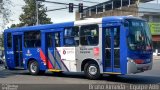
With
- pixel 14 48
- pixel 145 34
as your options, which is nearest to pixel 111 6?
pixel 14 48

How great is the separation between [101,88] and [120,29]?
11.1 feet

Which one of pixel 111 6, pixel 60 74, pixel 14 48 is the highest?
pixel 111 6

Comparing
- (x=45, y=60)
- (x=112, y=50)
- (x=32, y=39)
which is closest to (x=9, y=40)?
(x=32, y=39)

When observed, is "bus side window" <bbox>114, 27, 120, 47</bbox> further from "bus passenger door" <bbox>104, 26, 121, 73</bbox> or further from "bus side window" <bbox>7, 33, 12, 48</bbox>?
"bus side window" <bbox>7, 33, 12, 48</bbox>

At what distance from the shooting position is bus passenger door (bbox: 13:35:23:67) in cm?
2289

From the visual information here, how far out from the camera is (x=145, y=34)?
56.6 ft

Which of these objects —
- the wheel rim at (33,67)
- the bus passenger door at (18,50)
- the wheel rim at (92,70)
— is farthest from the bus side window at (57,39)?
the bus passenger door at (18,50)

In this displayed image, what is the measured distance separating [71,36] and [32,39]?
3.63 meters

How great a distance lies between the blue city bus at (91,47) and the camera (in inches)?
650

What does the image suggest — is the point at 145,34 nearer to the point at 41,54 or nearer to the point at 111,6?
the point at 41,54

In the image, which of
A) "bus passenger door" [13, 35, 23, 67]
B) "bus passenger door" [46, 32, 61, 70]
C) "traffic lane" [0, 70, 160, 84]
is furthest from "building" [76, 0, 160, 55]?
"traffic lane" [0, 70, 160, 84]

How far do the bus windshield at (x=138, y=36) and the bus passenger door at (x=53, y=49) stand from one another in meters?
4.52

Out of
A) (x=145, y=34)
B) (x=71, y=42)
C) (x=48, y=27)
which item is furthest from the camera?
(x=48, y=27)

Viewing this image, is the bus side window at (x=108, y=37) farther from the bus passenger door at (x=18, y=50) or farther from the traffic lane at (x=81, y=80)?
the bus passenger door at (x=18, y=50)
